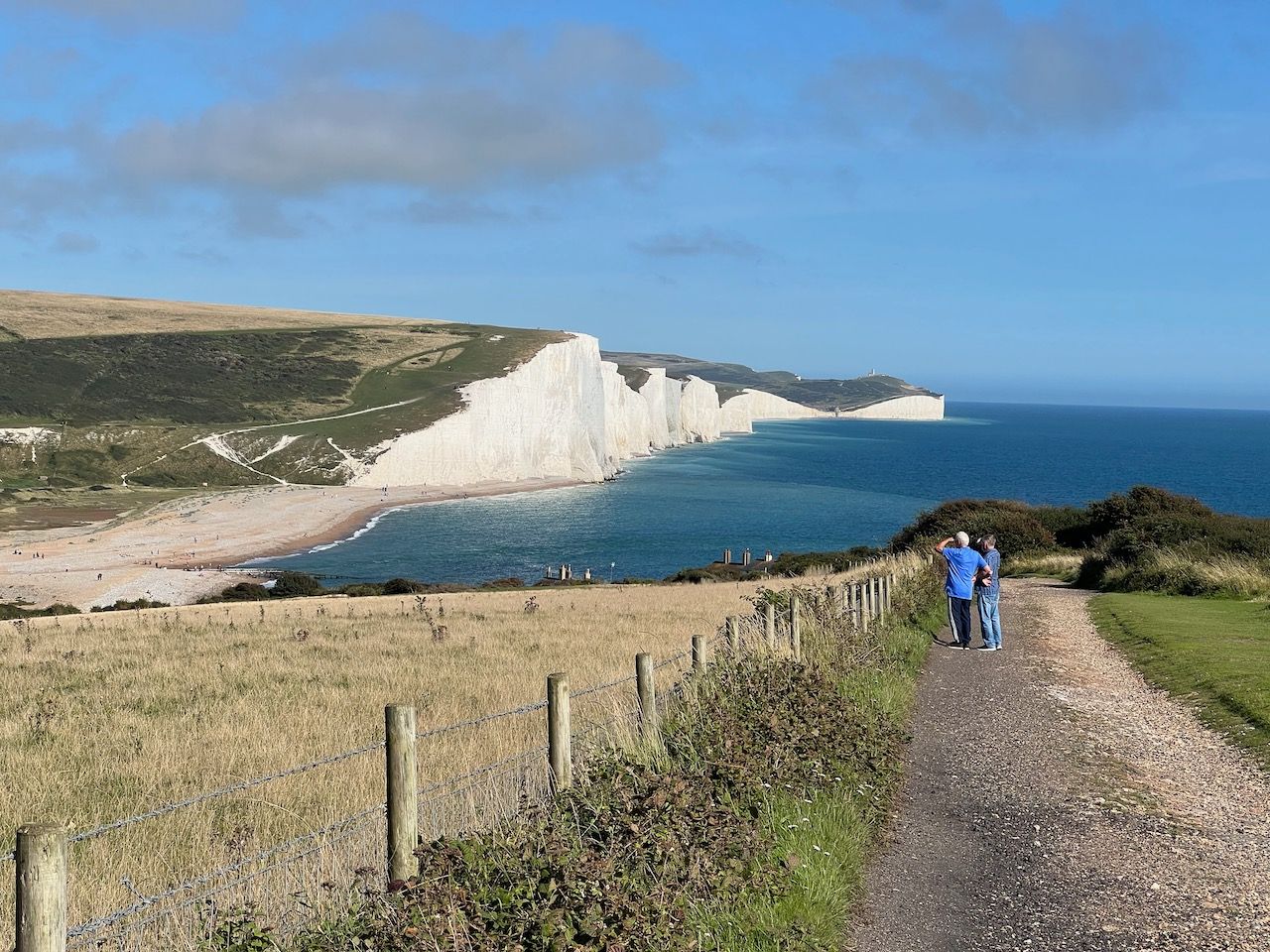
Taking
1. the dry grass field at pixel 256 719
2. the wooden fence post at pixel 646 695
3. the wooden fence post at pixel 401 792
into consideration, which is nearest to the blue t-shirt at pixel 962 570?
the dry grass field at pixel 256 719

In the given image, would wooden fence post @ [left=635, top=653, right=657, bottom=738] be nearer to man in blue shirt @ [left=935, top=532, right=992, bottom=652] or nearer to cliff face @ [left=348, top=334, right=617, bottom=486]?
man in blue shirt @ [left=935, top=532, right=992, bottom=652]

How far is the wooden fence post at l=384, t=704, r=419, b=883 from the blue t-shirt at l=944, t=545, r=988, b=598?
1462 centimetres

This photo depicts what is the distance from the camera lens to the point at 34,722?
12.5 metres

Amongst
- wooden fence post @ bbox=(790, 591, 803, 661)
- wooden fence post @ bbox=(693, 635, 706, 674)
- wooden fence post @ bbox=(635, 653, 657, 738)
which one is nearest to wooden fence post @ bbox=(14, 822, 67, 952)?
wooden fence post @ bbox=(635, 653, 657, 738)

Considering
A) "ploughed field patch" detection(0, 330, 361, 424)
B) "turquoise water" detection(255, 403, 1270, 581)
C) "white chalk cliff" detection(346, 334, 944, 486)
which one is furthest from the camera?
"ploughed field patch" detection(0, 330, 361, 424)

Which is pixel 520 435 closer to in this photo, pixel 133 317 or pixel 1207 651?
pixel 133 317

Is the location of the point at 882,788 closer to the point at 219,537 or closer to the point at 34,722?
the point at 34,722

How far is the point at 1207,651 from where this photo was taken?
16.7 metres

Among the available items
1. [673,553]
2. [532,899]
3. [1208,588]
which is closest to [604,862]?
[532,899]

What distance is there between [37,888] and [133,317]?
167169 mm

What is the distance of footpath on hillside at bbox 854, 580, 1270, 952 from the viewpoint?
636 centimetres

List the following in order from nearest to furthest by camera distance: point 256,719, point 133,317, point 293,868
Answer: point 293,868
point 256,719
point 133,317

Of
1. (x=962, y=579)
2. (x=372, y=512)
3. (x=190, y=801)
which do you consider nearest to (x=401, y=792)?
(x=190, y=801)

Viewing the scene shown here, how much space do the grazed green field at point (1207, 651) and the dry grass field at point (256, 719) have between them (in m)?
6.44
